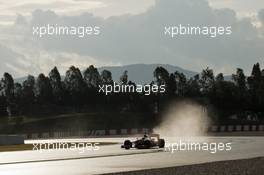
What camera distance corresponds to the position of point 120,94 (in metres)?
182

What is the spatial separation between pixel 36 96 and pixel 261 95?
206 ft

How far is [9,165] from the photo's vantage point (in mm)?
34531

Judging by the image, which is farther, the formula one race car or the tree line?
the tree line

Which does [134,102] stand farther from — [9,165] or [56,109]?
[9,165]

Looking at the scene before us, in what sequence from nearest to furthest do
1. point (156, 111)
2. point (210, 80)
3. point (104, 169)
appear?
point (104, 169) → point (156, 111) → point (210, 80)

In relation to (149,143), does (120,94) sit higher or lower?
higher

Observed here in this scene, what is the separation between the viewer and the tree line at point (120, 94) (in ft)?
559

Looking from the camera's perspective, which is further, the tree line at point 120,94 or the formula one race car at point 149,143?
the tree line at point 120,94

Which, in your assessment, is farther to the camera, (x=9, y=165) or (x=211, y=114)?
(x=211, y=114)

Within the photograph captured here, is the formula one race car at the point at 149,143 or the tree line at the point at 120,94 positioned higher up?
the tree line at the point at 120,94

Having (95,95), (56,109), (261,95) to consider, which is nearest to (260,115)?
(261,95)

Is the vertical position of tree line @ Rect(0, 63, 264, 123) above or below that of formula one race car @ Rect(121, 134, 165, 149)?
above

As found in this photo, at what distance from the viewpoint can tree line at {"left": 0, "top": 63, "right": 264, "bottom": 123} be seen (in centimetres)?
17038

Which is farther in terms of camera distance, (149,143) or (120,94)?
(120,94)
